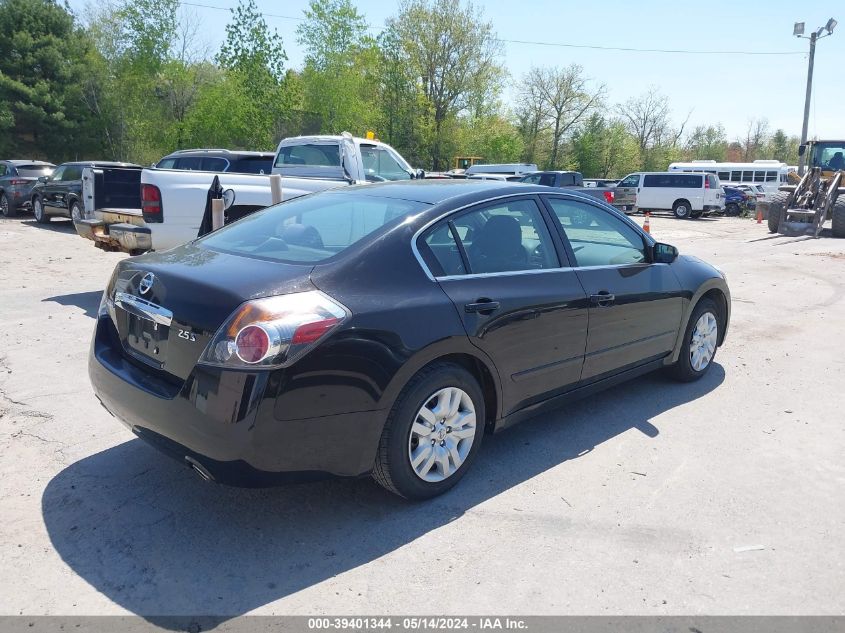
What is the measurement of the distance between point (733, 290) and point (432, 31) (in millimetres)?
37029

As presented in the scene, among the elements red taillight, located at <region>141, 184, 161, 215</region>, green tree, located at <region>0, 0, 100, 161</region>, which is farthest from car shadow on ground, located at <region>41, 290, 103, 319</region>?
green tree, located at <region>0, 0, 100, 161</region>

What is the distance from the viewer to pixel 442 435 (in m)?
3.43

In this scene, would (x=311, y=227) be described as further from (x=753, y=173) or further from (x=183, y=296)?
(x=753, y=173)

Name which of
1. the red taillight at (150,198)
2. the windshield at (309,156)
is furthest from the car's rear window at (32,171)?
the red taillight at (150,198)

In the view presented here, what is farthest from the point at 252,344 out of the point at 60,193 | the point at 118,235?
the point at 60,193

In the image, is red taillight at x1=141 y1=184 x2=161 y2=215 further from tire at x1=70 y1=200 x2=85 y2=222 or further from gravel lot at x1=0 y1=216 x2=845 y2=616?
tire at x1=70 y1=200 x2=85 y2=222

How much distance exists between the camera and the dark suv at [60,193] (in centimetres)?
Answer: 1659

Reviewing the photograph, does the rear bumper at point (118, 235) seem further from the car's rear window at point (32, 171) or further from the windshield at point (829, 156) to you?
the windshield at point (829, 156)

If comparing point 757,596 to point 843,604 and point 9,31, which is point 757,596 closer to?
point 843,604

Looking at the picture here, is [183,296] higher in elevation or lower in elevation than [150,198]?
lower

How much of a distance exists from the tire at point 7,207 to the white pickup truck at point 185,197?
13.7m

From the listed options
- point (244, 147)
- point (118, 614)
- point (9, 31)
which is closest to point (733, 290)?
point (118, 614)

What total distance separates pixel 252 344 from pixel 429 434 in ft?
3.45

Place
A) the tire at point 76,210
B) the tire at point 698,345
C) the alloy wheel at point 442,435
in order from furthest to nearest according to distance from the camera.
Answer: the tire at point 76,210
the tire at point 698,345
the alloy wheel at point 442,435
